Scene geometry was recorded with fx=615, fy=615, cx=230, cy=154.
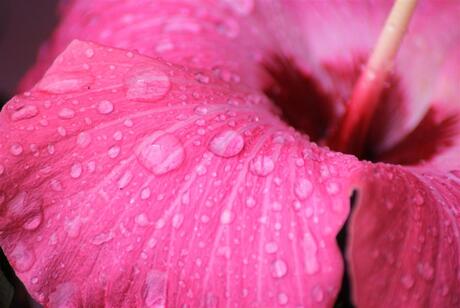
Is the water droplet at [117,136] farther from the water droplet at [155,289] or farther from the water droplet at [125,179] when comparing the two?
the water droplet at [155,289]

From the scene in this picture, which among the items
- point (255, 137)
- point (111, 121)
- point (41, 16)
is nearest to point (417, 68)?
point (255, 137)

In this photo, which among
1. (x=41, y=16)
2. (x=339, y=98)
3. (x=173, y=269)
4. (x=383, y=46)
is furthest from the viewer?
(x=41, y=16)

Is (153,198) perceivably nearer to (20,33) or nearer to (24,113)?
(24,113)

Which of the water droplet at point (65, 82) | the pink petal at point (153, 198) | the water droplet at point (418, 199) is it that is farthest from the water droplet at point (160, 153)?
the water droplet at point (418, 199)

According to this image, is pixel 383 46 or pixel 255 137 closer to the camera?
pixel 255 137

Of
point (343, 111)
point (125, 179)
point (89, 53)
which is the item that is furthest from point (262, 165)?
point (343, 111)

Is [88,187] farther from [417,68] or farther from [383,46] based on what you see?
[417,68]

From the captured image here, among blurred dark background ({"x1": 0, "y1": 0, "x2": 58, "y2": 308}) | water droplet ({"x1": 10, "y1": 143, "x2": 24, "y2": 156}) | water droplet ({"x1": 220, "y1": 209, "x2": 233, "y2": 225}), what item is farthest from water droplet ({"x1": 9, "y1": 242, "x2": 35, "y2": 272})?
blurred dark background ({"x1": 0, "y1": 0, "x2": 58, "y2": 308})

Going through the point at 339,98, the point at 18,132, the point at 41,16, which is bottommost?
the point at 41,16
